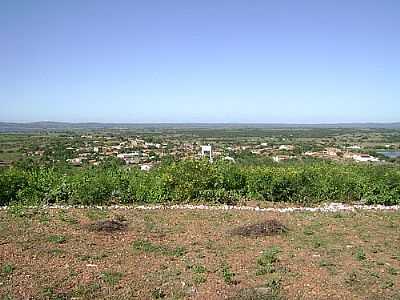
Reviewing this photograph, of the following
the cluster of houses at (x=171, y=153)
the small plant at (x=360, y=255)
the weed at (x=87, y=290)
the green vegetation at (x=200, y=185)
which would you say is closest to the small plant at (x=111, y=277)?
the weed at (x=87, y=290)

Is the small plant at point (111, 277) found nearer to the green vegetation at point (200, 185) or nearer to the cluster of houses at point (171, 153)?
the green vegetation at point (200, 185)

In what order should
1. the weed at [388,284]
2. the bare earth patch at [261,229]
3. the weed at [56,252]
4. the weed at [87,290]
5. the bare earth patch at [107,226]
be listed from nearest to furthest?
the weed at [87,290], the weed at [388,284], the weed at [56,252], the bare earth patch at [261,229], the bare earth patch at [107,226]

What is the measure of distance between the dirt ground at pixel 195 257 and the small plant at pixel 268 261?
0.05ft

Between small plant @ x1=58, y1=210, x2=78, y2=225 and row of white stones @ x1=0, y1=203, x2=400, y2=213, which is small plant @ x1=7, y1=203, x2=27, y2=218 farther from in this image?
small plant @ x1=58, y1=210, x2=78, y2=225

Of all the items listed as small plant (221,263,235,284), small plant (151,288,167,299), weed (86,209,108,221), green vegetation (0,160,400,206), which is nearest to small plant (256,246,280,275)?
small plant (221,263,235,284)

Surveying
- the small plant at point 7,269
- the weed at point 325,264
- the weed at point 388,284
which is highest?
the small plant at point 7,269

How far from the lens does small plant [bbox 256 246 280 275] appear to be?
7156mm

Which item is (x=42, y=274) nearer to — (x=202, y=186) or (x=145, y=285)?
(x=145, y=285)

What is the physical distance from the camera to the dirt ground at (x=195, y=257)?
6.38m

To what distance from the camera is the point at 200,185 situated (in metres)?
14.4

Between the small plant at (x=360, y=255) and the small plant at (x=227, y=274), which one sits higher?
the small plant at (x=227, y=274)

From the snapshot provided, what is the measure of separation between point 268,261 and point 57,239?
4.09 meters

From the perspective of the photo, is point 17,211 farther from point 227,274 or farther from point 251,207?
point 227,274

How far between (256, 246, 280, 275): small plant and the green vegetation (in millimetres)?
6127
